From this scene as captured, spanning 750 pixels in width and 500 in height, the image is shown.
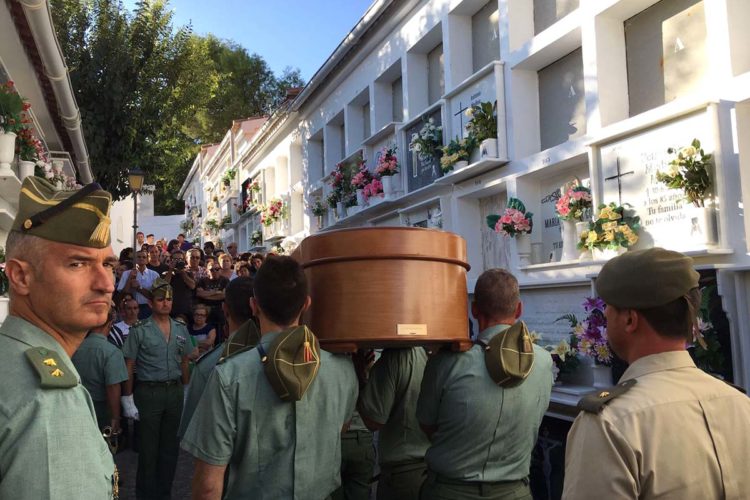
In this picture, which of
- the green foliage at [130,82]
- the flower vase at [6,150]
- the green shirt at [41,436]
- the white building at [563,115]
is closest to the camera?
the green shirt at [41,436]

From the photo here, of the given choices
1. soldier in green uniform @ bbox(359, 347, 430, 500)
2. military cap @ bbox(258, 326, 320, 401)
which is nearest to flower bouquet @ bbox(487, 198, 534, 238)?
soldier in green uniform @ bbox(359, 347, 430, 500)

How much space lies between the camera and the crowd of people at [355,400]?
5.24 feet

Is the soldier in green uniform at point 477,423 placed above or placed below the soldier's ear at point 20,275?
below

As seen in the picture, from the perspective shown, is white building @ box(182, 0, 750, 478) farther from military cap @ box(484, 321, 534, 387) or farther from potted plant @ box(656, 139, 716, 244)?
military cap @ box(484, 321, 534, 387)

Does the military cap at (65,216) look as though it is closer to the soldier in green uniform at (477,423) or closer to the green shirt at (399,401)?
the soldier in green uniform at (477,423)

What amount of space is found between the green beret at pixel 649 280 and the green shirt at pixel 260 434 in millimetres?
1369

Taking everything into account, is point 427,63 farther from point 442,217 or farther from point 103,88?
point 103,88

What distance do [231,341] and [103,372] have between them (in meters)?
3.03

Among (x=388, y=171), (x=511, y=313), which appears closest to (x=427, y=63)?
(x=388, y=171)

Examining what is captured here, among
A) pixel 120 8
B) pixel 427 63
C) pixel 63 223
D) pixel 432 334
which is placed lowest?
pixel 432 334

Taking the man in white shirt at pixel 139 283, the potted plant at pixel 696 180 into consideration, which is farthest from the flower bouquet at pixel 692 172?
the man in white shirt at pixel 139 283

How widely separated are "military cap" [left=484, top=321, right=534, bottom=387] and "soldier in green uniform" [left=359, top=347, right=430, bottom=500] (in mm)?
613

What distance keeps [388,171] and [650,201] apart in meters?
6.14

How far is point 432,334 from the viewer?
9.18ft
